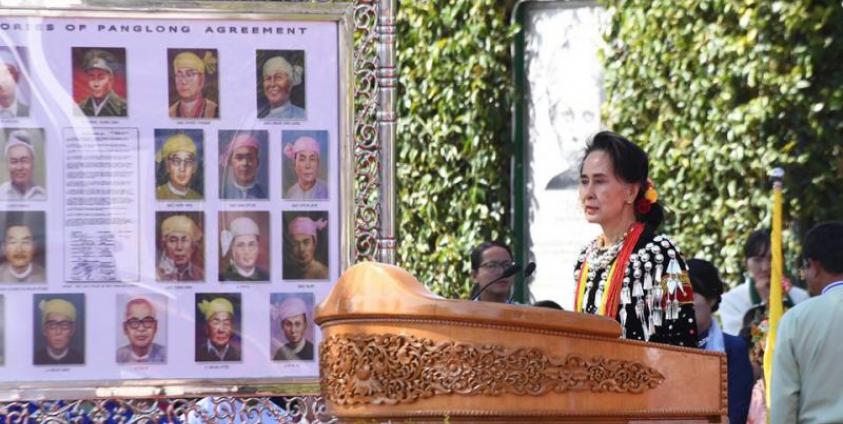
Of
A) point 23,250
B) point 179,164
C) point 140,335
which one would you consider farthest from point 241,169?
point 23,250

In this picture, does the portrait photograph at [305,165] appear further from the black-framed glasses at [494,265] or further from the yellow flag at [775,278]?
the black-framed glasses at [494,265]

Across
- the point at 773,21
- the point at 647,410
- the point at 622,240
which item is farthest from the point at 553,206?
the point at 647,410

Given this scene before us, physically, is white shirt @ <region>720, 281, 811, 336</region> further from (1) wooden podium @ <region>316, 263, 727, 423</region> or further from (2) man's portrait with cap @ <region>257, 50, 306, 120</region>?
(1) wooden podium @ <region>316, 263, 727, 423</region>

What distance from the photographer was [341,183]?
5324 mm

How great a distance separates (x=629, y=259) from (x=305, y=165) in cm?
106

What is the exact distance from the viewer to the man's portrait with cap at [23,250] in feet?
17.0

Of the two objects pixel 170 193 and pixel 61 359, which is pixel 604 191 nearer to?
pixel 170 193

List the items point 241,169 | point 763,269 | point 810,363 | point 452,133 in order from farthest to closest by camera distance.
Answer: point 452,133 < point 763,269 < point 810,363 < point 241,169

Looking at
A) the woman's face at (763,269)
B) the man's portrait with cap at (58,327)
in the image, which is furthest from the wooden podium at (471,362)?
the woman's face at (763,269)

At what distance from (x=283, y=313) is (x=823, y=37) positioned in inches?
187

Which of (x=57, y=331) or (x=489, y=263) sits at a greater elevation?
(x=489, y=263)

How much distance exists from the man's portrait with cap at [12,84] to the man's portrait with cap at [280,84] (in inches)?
28.7

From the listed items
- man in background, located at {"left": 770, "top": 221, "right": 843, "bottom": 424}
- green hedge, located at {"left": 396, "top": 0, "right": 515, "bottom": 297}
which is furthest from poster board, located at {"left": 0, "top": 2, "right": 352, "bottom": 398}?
green hedge, located at {"left": 396, "top": 0, "right": 515, "bottom": 297}

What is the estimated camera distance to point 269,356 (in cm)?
527
